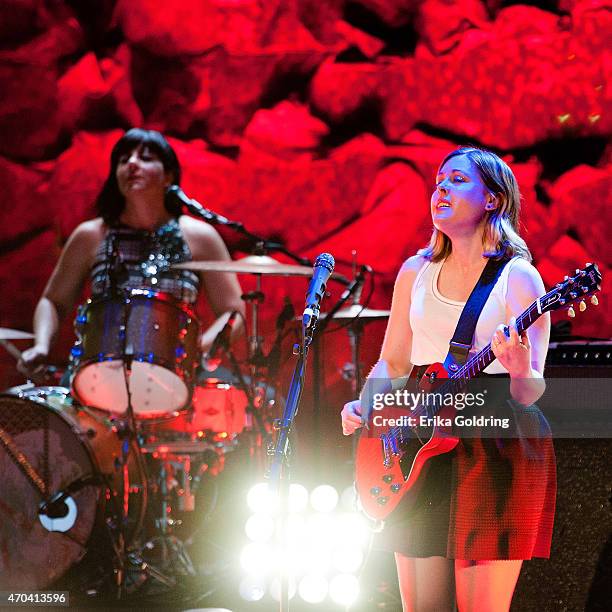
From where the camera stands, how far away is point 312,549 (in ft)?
13.0

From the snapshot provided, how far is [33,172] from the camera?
488 centimetres

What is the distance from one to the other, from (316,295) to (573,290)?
682mm

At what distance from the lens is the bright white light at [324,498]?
4.02 metres

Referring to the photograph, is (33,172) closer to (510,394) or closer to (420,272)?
(420,272)

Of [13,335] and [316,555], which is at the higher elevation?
[13,335]

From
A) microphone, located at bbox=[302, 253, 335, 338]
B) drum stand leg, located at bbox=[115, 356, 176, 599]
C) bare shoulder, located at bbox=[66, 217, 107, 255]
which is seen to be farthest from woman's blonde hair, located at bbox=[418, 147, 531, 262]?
bare shoulder, located at bbox=[66, 217, 107, 255]

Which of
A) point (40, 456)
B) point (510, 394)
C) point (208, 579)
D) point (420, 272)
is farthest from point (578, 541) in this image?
point (40, 456)

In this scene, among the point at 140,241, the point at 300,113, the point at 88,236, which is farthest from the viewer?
the point at 300,113

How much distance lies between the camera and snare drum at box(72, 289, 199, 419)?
13.1 ft

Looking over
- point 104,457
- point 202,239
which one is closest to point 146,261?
point 202,239

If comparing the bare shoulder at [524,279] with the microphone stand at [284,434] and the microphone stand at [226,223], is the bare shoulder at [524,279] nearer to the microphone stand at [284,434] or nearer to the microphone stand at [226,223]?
the microphone stand at [284,434]

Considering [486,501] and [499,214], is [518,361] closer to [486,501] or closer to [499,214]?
[486,501]

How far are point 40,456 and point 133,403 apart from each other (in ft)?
1.83

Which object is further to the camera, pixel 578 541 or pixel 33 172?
pixel 33 172
